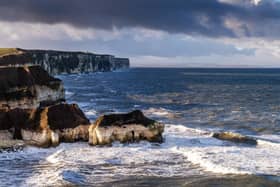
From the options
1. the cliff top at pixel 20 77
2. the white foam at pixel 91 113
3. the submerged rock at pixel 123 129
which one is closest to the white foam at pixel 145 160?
the submerged rock at pixel 123 129

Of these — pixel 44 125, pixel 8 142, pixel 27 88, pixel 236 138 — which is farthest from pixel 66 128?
pixel 27 88

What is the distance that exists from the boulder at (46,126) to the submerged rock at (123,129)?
123 centimetres

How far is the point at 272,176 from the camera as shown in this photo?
23.8 meters

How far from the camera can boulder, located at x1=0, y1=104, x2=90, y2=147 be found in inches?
1212

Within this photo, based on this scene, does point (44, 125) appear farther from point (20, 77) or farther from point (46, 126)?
point (20, 77)

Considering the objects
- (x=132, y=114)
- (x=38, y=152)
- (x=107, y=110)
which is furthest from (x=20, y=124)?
(x=107, y=110)

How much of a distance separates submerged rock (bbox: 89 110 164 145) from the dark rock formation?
16921mm

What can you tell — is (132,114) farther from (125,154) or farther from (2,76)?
(2,76)

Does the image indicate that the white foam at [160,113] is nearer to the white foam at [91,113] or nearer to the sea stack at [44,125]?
the white foam at [91,113]

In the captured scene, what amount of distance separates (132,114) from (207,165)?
8.00 m

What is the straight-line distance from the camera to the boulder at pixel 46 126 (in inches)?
1212

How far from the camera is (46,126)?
101 feet

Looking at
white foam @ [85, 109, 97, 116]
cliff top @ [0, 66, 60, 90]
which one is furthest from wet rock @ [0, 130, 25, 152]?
Result: white foam @ [85, 109, 97, 116]

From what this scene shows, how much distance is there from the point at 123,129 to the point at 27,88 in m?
21.0
